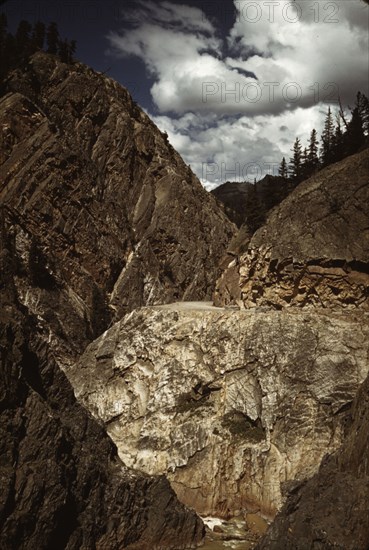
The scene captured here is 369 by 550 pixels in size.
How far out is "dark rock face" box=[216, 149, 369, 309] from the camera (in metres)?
26.2

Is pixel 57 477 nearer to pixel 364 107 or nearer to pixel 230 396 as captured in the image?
pixel 230 396

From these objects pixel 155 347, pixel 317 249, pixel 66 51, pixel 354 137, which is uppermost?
pixel 66 51

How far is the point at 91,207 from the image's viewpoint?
148 ft

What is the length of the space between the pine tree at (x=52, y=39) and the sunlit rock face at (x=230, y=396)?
42.6 m

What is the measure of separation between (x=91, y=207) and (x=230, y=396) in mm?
27614

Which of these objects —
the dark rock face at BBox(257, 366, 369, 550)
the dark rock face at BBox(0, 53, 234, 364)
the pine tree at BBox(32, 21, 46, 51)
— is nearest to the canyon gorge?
the dark rock face at BBox(257, 366, 369, 550)

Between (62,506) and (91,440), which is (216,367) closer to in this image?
(91,440)

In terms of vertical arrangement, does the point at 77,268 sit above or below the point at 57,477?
above

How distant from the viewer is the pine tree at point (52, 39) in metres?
54.2

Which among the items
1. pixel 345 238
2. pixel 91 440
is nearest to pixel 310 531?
pixel 91 440

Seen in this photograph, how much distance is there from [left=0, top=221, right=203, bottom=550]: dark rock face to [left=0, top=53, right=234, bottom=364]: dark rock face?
21.0 metres

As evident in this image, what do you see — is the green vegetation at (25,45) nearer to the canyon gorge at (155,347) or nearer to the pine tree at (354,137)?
the canyon gorge at (155,347)

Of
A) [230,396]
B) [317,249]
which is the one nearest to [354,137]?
[317,249]

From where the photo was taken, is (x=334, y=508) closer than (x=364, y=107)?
Yes
